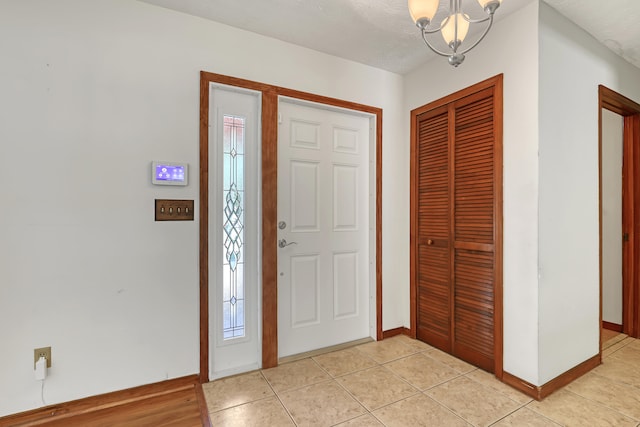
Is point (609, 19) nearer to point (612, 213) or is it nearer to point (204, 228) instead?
point (612, 213)

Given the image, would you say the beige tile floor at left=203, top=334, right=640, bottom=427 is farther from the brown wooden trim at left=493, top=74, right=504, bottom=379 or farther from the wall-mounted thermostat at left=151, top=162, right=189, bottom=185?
the wall-mounted thermostat at left=151, top=162, right=189, bottom=185

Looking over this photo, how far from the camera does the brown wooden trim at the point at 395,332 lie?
2780mm

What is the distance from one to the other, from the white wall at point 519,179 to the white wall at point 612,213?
1.63 metres

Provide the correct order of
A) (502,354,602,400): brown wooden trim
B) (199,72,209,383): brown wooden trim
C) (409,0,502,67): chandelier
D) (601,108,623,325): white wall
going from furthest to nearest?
(601,108,623,325): white wall < (199,72,209,383): brown wooden trim < (502,354,602,400): brown wooden trim < (409,0,502,67): chandelier

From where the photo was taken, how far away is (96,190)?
180 cm

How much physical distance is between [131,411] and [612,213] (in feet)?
13.7

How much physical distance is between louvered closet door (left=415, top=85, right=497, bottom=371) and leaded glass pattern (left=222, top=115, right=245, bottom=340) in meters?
1.56

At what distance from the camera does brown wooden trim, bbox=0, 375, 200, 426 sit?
5.39 feet

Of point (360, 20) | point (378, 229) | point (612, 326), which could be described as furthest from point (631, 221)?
point (360, 20)

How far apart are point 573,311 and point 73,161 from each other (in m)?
3.31

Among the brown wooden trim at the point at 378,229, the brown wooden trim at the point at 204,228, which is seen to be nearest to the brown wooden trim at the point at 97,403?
the brown wooden trim at the point at 204,228

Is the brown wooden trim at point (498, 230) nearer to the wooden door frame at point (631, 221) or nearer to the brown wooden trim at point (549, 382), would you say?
the brown wooden trim at point (549, 382)

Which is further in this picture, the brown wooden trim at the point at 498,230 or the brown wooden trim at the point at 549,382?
the brown wooden trim at the point at 498,230


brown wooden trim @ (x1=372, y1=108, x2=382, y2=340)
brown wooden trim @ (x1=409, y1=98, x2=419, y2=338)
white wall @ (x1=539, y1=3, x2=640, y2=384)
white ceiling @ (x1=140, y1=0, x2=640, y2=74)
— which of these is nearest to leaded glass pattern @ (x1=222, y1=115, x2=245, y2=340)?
white ceiling @ (x1=140, y1=0, x2=640, y2=74)
